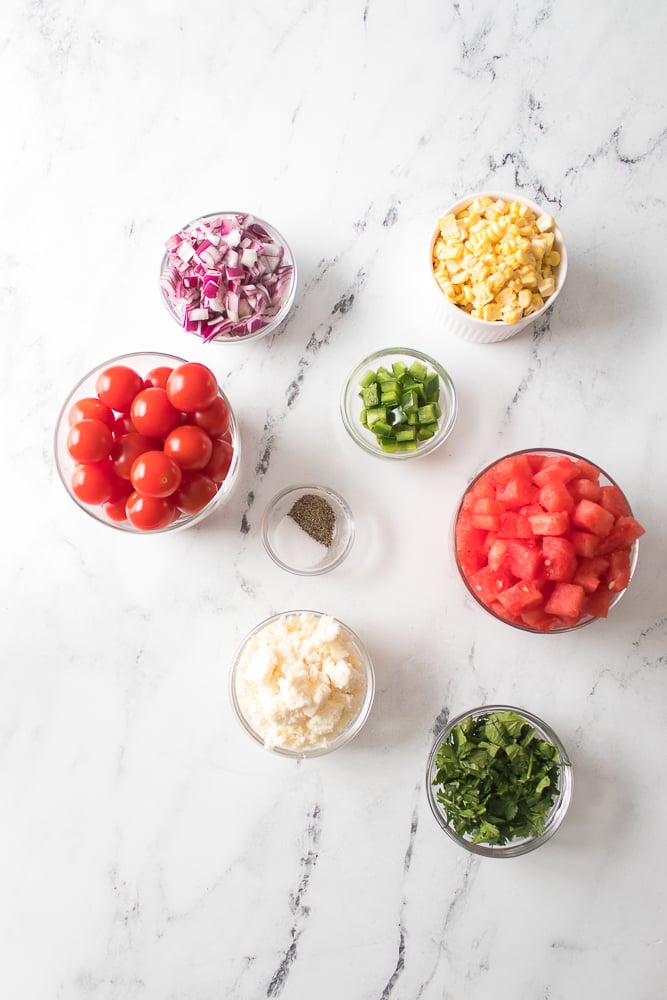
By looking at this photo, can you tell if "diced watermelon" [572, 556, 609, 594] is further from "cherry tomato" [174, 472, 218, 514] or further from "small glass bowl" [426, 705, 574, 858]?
"cherry tomato" [174, 472, 218, 514]

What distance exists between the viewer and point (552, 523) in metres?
1.68

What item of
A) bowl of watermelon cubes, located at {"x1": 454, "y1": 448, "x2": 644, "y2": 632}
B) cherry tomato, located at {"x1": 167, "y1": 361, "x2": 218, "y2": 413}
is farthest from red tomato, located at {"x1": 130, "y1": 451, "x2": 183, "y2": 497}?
bowl of watermelon cubes, located at {"x1": 454, "y1": 448, "x2": 644, "y2": 632}

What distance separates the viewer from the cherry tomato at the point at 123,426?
174 centimetres

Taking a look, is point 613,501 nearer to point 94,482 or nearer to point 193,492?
point 193,492

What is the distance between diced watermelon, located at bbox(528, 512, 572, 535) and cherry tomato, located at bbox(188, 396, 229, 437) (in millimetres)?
740

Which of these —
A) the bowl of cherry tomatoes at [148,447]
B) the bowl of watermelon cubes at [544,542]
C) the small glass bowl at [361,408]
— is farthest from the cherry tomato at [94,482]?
the bowl of watermelon cubes at [544,542]

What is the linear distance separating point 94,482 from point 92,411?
6.5 inches

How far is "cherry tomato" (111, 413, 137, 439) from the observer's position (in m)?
1.74

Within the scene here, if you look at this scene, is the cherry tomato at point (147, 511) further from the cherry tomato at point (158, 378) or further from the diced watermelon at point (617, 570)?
the diced watermelon at point (617, 570)

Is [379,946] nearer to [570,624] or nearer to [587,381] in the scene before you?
[570,624]

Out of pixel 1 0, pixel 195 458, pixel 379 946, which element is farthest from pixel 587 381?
pixel 1 0

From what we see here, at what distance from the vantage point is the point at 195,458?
167 centimetres

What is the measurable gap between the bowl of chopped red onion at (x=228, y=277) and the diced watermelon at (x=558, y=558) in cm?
87

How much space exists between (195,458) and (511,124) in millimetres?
1288
